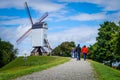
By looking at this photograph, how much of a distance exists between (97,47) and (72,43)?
56155 mm

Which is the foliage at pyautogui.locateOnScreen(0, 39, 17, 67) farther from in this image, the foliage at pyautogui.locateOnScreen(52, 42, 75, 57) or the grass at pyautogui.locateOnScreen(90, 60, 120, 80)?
the grass at pyautogui.locateOnScreen(90, 60, 120, 80)

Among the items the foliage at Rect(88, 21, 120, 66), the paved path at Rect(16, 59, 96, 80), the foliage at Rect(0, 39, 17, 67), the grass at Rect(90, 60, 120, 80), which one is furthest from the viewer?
the foliage at Rect(0, 39, 17, 67)

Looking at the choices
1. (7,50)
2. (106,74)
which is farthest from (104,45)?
(106,74)

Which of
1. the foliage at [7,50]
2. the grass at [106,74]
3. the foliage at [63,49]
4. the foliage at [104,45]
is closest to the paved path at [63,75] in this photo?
the grass at [106,74]

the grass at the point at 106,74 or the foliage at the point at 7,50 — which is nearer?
the grass at the point at 106,74

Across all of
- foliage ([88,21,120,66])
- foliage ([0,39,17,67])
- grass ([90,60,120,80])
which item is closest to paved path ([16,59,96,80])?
grass ([90,60,120,80])

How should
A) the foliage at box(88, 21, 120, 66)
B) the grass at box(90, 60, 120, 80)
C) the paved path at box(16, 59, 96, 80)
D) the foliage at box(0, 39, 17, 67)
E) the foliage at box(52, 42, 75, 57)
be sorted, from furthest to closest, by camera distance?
1. the foliage at box(52, 42, 75, 57)
2. the foliage at box(0, 39, 17, 67)
3. the foliage at box(88, 21, 120, 66)
4. the grass at box(90, 60, 120, 80)
5. the paved path at box(16, 59, 96, 80)

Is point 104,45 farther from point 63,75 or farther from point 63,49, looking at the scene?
point 63,75

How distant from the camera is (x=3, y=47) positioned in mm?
132625

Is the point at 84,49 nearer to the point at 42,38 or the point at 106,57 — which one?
the point at 106,57

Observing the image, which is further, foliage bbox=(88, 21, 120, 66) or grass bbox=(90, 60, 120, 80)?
foliage bbox=(88, 21, 120, 66)

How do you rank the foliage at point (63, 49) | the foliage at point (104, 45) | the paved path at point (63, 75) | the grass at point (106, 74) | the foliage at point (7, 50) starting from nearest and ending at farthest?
1. the paved path at point (63, 75)
2. the grass at point (106, 74)
3. the foliage at point (104, 45)
4. the foliage at point (7, 50)
5. the foliage at point (63, 49)

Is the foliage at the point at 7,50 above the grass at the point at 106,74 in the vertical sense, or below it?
above

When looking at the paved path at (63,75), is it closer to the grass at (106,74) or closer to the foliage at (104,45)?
the grass at (106,74)
